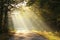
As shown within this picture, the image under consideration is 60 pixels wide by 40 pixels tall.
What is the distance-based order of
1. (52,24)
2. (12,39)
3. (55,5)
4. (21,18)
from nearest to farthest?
(12,39), (55,5), (52,24), (21,18)

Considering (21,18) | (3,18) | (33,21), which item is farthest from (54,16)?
(21,18)

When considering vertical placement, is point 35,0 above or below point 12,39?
above

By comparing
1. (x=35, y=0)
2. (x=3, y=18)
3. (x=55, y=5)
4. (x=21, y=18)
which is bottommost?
(x=3, y=18)

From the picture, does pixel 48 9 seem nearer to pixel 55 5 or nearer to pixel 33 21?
pixel 55 5

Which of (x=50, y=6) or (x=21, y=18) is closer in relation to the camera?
(x=50, y=6)

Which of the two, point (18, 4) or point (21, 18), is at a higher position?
point (21, 18)

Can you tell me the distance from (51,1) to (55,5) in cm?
79

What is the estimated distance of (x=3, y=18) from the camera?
71.4 ft

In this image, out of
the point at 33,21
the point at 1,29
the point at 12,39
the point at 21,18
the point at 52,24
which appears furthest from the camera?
the point at 21,18

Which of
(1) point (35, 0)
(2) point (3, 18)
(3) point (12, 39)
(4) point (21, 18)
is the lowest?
(3) point (12, 39)

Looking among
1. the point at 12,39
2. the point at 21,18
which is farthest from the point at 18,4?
the point at 21,18

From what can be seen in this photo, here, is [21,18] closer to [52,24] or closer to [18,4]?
[52,24]

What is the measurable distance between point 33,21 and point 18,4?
1766 centimetres

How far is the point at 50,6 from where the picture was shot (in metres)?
24.9
